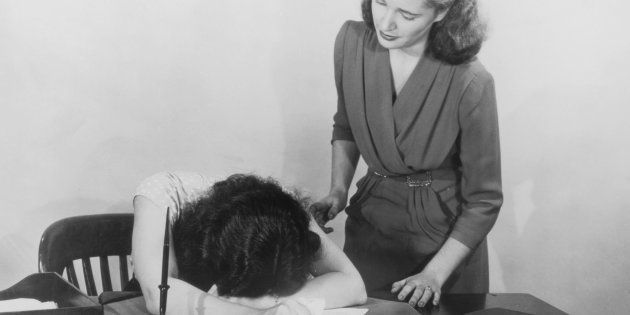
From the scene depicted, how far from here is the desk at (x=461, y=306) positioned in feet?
4.85

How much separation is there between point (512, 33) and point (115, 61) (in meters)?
1.32

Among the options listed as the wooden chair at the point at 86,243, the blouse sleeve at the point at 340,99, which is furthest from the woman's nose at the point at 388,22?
the wooden chair at the point at 86,243

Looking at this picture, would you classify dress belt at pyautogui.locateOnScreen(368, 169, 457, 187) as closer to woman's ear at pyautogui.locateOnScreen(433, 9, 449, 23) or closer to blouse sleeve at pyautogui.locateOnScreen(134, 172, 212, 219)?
woman's ear at pyautogui.locateOnScreen(433, 9, 449, 23)

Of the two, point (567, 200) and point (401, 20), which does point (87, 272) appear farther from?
point (567, 200)

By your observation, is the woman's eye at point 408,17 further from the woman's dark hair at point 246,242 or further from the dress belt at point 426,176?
the woman's dark hair at point 246,242

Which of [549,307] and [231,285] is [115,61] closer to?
[231,285]

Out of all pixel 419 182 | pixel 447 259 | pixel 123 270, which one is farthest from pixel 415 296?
pixel 123 270

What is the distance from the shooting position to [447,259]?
1797 mm

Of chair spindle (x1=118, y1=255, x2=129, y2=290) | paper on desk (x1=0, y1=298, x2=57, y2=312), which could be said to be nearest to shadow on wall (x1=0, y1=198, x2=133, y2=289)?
chair spindle (x1=118, y1=255, x2=129, y2=290)

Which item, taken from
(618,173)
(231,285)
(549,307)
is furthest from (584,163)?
(231,285)

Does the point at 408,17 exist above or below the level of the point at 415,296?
above

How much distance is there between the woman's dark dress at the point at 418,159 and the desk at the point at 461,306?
0.68ft

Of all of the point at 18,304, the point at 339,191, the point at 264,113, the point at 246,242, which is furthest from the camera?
the point at 264,113

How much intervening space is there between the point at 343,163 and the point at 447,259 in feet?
1.44
